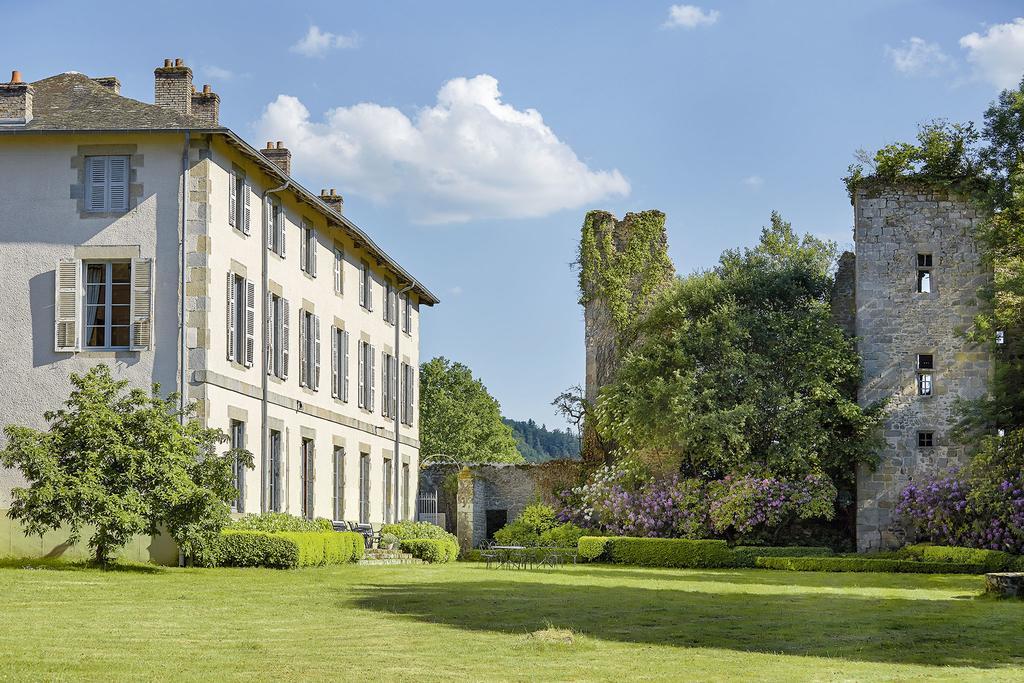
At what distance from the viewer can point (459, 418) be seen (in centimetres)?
6381

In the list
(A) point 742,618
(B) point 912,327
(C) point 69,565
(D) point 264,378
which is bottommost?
(A) point 742,618

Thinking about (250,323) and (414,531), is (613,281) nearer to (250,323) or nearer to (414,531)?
(414,531)

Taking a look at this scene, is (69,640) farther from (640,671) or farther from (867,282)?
(867,282)

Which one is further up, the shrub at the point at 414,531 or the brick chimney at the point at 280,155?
the brick chimney at the point at 280,155

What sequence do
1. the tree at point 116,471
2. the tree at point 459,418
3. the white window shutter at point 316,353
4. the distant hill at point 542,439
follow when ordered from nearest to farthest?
the tree at point 116,471 < the white window shutter at point 316,353 < the tree at point 459,418 < the distant hill at point 542,439

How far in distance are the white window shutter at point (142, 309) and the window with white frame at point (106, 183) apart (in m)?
1.25

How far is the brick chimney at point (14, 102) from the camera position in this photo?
23203 millimetres

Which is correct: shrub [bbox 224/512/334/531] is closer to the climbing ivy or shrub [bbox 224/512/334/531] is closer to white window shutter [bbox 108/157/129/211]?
white window shutter [bbox 108/157/129/211]

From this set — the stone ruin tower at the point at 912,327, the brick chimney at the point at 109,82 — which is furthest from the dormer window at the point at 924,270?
the brick chimney at the point at 109,82

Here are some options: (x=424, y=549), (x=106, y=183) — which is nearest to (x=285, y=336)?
(x=106, y=183)

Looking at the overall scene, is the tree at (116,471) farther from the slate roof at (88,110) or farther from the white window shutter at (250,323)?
the slate roof at (88,110)

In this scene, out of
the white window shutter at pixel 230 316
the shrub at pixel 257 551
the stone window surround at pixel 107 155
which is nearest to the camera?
the shrub at pixel 257 551

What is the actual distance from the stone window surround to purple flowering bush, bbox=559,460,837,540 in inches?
572

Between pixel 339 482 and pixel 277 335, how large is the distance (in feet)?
16.6
